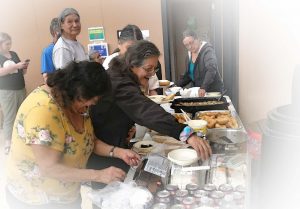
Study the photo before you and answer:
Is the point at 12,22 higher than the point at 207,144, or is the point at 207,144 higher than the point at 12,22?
the point at 12,22

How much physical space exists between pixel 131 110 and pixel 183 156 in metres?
0.36

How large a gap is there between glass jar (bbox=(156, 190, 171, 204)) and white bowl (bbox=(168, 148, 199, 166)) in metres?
0.32

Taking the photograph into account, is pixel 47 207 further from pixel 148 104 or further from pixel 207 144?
pixel 207 144

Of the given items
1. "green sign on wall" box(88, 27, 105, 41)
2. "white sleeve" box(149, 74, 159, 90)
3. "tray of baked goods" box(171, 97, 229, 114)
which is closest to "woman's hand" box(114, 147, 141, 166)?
"tray of baked goods" box(171, 97, 229, 114)

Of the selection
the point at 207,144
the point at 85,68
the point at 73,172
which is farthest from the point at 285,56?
the point at 73,172

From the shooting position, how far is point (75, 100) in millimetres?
1300

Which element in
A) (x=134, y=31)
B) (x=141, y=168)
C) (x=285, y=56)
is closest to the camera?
(x=285, y=56)

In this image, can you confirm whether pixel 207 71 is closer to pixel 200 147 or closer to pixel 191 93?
pixel 191 93

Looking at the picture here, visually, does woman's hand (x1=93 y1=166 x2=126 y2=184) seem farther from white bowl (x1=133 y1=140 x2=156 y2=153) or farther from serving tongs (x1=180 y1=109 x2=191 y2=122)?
serving tongs (x1=180 y1=109 x2=191 y2=122)

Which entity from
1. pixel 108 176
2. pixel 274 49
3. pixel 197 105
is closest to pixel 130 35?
pixel 197 105

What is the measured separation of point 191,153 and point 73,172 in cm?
62

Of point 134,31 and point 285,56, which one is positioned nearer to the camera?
point 285,56

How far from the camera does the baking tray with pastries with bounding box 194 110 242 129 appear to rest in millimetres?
1969

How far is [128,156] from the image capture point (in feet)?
5.21
